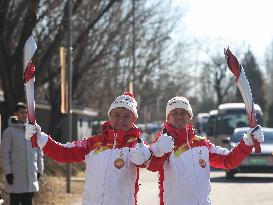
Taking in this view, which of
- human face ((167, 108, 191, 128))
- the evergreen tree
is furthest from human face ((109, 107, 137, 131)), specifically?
the evergreen tree

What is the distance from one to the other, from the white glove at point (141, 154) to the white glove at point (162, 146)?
6 centimetres

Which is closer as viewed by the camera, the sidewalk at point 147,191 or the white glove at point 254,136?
the white glove at point 254,136

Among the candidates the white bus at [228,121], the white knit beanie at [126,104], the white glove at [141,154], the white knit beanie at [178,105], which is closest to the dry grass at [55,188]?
the white knit beanie at [126,104]

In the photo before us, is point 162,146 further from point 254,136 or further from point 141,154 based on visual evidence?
point 254,136

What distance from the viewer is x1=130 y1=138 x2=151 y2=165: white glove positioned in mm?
5977

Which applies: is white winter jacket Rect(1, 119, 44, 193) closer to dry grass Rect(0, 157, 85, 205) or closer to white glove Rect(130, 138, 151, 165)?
dry grass Rect(0, 157, 85, 205)

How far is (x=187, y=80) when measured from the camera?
206ft

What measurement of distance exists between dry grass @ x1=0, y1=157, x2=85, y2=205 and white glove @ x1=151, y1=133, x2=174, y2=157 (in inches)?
252

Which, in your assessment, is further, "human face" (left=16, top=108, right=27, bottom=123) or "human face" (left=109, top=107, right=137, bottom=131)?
"human face" (left=16, top=108, right=27, bottom=123)

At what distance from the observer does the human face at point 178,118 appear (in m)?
6.43

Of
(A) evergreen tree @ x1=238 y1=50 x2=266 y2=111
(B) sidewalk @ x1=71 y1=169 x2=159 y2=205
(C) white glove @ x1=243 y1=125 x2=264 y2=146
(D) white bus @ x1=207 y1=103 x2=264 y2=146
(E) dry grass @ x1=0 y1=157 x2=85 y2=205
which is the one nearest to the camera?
(C) white glove @ x1=243 y1=125 x2=264 y2=146

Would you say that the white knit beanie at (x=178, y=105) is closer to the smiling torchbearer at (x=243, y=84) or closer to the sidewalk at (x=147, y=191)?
the smiling torchbearer at (x=243, y=84)

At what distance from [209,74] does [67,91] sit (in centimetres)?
6241

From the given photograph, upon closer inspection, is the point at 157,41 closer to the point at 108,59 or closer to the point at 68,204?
the point at 108,59
